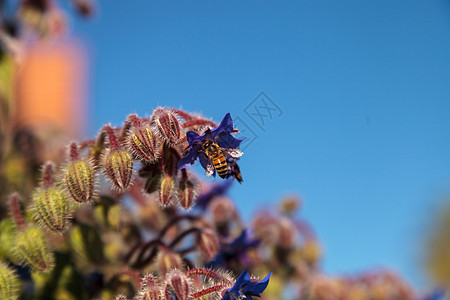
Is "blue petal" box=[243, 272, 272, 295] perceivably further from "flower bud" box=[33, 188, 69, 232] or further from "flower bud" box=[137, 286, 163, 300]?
"flower bud" box=[33, 188, 69, 232]

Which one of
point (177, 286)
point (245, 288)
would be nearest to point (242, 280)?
point (245, 288)

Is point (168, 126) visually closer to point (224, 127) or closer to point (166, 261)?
point (224, 127)

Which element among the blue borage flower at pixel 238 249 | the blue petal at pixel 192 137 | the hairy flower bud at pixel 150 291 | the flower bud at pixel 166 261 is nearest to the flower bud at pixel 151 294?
the hairy flower bud at pixel 150 291

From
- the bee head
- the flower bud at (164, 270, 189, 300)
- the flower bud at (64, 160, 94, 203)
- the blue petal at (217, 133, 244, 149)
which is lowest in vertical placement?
the flower bud at (164, 270, 189, 300)

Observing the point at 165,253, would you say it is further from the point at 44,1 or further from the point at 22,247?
the point at 44,1

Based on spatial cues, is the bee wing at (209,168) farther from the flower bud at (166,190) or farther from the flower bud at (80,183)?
the flower bud at (80,183)

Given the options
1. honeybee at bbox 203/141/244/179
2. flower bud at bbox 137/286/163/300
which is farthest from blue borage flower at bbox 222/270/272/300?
honeybee at bbox 203/141/244/179
